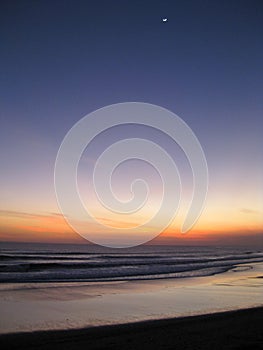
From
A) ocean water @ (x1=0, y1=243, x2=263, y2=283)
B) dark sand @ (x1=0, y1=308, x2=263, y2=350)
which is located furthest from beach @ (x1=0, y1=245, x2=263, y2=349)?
ocean water @ (x1=0, y1=243, x2=263, y2=283)

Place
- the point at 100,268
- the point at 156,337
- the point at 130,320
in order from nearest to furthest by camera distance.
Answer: the point at 156,337, the point at 130,320, the point at 100,268

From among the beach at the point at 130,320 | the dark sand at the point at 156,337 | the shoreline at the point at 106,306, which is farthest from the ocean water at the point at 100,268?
the dark sand at the point at 156,337

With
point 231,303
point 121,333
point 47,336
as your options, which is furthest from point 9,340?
point 231,303

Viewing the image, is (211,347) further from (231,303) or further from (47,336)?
(231,303)

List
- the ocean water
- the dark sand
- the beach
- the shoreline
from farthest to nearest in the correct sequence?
the ocean water
the shoreline
the beach
the dark sand

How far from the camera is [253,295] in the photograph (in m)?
14.8

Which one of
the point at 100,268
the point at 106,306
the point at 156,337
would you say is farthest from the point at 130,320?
the point at 100,268

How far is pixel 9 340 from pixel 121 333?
7.67 feet

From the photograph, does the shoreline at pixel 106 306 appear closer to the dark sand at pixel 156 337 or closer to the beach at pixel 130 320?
the beach at pixel 130 320

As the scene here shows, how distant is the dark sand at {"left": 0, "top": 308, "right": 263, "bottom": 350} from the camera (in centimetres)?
684

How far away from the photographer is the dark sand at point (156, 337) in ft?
22.4

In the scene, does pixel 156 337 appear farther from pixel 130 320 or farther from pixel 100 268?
pixel 100 268

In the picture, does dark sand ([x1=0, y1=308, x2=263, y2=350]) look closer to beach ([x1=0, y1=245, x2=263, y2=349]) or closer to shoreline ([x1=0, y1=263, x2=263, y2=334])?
beach ([x1=0, y1=245, x2=263, y2=349])

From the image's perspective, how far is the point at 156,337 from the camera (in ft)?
24.6
